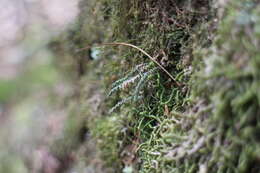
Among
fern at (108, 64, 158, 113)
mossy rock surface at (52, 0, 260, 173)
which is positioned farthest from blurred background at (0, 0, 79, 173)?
fern at (108, 64, 158, 113)

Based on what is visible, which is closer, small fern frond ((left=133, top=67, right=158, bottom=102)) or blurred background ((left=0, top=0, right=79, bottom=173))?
small fern frond ((left=133, top=67, right=158, bottom=102))

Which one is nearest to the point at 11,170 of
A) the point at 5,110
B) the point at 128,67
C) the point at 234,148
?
the point at 5,110

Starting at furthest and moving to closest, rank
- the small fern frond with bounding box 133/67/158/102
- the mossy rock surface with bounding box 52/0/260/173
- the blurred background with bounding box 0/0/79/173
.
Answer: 1. the blurred background with bounding box 0/0/79/173
2. the small fern frond with bounding box 133/67/158/102
3. the mossy rock surface with bounding box 52/0/260/173

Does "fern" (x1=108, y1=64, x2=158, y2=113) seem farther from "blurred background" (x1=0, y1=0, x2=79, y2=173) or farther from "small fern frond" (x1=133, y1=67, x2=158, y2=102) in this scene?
"blurred background" (x1=0, y1=0, x2=79, y2=173)

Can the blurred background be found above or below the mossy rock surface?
below

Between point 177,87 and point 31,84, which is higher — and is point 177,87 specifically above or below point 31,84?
above

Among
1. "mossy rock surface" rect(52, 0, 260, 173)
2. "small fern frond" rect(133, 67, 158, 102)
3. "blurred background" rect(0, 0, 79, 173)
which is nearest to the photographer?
"mossy rock surface" rect(52, 0, 260, 173)

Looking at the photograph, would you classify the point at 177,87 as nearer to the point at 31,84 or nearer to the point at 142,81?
the point at 142,81

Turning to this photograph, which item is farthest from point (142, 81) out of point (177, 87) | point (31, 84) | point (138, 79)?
point (31, 84)

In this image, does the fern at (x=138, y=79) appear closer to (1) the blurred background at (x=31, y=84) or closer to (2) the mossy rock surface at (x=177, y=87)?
(2) the mossy rock surface at (x=177, y=87)
